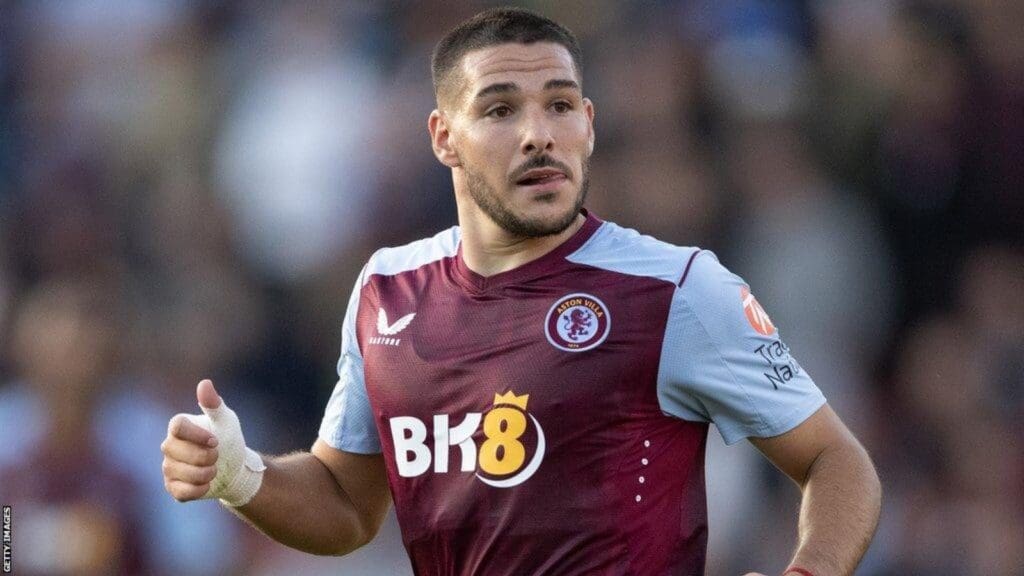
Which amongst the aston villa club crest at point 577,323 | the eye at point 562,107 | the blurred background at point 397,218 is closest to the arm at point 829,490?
the aston villa club crest at point 577,323

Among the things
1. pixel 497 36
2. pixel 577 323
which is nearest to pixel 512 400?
pixel 577 323

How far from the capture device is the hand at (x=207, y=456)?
4.19m

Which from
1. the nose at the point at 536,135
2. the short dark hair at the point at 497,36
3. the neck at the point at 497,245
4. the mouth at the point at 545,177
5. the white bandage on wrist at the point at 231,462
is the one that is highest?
the short dark hair at the point at 497,36

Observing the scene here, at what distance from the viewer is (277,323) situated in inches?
348

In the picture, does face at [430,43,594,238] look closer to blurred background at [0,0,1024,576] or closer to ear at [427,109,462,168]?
ear at [427,109,462,168]

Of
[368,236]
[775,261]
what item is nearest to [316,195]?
[368,236]

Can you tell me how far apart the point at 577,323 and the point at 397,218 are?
15.3 feet

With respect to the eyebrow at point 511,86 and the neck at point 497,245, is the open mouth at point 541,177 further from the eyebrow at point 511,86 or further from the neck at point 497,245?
the eyebrow at point 511,86

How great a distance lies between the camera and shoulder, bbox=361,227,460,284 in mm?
4762

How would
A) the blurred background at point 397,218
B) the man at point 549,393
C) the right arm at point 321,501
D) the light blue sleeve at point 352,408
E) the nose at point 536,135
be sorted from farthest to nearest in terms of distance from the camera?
the blurred background at point 397,218 < the light blue sleeve at point 352,408 < the right arm at point 321,501 < the nose at point 536,135 < the man at point 549,393

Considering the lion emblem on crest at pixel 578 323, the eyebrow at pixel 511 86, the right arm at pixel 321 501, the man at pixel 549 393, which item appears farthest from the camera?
the right arm at pixel 321 501

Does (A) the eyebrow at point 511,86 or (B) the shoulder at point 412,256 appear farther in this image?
(B) the shoulder at point 412,256

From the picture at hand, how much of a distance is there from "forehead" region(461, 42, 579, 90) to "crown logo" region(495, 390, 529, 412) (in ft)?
3.02

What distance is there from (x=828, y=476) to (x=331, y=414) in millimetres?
1564
